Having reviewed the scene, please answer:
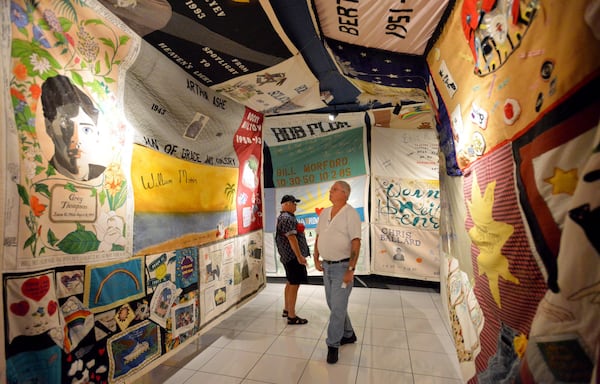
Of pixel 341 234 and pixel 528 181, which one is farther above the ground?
pixel 528 181

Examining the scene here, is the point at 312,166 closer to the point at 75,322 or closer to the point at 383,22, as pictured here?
the point at 383,22

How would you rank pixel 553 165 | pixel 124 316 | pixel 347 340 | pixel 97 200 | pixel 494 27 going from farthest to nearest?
pixel 347 340, pixel 124 316, pixel 97 200, pixel 494 27, pixel 553 165

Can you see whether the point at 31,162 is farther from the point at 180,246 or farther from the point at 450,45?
the point at 450,45

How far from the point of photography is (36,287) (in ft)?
4.12

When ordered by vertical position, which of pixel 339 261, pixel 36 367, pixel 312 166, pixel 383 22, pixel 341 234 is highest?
pixel 383 22

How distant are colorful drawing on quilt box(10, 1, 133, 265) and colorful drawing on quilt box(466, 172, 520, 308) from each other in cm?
199

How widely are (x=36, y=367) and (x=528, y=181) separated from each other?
210 cm

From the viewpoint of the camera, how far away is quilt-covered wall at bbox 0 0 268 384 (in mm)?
1212

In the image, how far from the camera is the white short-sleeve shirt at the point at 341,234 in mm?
2377

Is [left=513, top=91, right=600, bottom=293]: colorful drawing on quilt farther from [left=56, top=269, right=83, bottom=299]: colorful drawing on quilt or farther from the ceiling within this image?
[left=56, top=269, right=83, bottom=299]: colorful drawing on quilt

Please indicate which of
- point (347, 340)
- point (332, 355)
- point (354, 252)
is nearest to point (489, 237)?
point (354, 252)

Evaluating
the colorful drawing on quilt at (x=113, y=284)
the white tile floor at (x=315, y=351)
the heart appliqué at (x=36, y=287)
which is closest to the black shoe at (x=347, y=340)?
the white tile floor at (x=315, y=351)

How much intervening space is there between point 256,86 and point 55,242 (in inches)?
82.5

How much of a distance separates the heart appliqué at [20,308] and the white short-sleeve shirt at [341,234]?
1.86m
